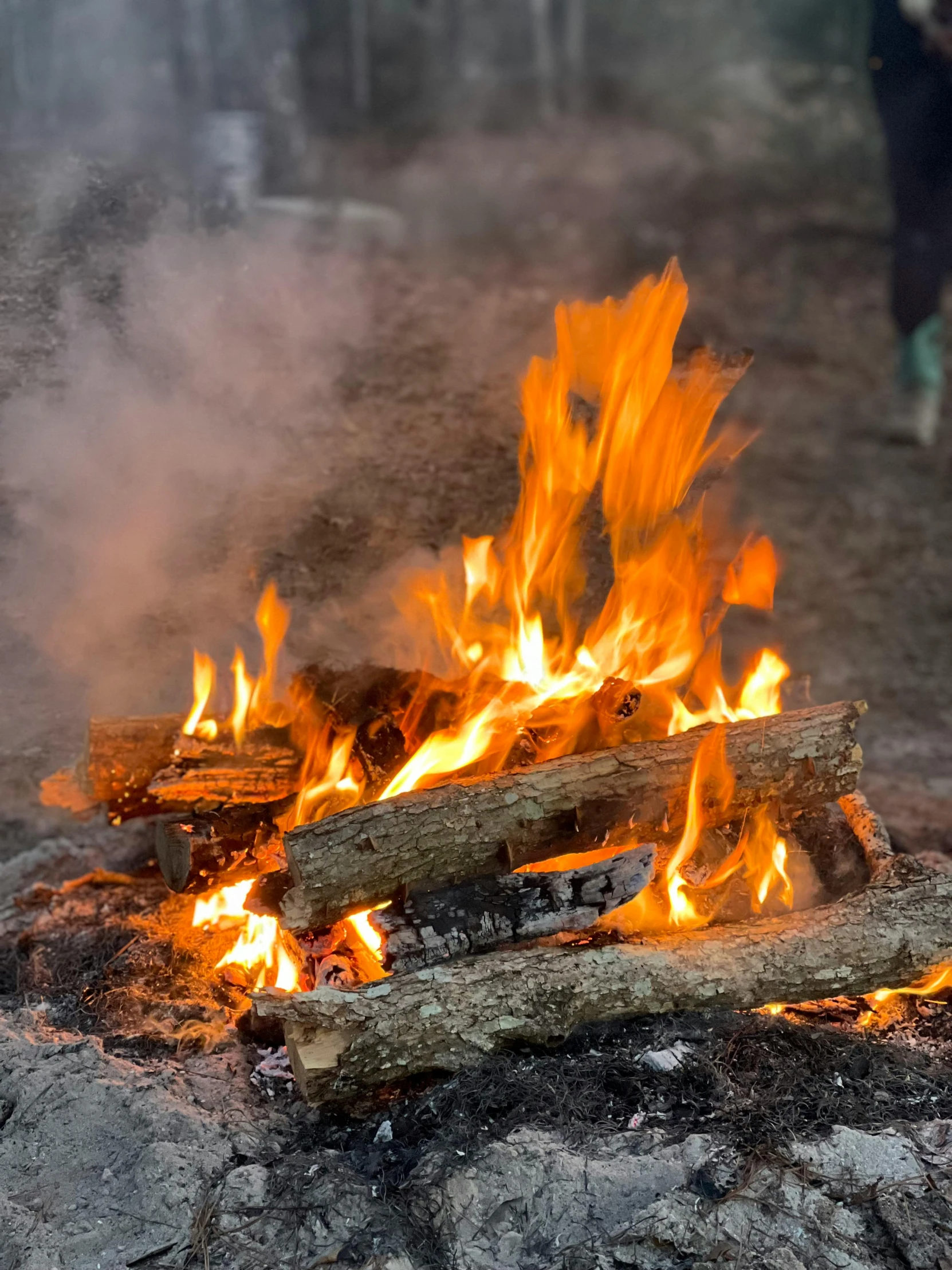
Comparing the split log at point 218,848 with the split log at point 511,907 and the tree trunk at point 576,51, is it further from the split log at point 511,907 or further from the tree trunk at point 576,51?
the tree trunk at point 576,51

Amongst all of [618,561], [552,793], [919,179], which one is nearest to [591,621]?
[618,561]

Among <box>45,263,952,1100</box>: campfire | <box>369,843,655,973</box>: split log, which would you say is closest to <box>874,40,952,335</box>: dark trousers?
<box>45,263,952,1100</box>: campfire

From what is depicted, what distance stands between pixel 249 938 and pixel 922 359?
621cm

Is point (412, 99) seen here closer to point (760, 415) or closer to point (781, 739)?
point (760, 415)

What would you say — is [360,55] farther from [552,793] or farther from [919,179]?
[552,793]

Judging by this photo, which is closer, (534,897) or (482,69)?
(534,897)

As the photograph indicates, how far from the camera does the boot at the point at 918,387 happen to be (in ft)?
23.8

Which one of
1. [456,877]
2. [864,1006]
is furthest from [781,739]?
[456,877]

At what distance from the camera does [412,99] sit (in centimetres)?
1037

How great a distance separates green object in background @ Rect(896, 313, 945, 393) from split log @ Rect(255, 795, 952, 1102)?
5.16 m

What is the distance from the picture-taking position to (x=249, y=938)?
10.9ft

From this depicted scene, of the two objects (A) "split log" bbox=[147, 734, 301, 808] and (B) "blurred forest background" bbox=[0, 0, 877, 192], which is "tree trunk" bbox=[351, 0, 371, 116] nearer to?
(B) "blurred forest background" bbox=[0, 0, 877, 192]

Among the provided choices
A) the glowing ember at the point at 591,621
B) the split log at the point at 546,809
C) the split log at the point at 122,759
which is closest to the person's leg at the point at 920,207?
the glowing ember at the point at 591,621

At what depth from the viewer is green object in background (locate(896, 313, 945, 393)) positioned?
23.7ft
